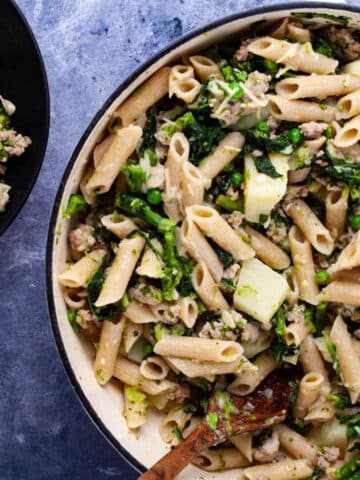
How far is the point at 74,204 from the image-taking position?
274 centimetres

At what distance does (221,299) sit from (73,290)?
1.81 feet

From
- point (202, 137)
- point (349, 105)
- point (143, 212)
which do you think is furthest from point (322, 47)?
point (143, 212)

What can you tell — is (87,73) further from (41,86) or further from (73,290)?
(73,290)

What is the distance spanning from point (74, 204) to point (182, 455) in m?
0.98

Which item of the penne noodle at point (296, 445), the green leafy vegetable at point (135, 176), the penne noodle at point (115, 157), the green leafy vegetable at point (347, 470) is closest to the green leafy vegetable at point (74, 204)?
the penne noodle at point (115, 157)

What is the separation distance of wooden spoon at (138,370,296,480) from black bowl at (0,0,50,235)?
1.07 m

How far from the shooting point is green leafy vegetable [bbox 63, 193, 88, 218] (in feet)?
8.91

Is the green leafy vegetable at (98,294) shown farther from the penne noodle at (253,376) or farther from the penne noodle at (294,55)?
the penne noodle at (294,55)

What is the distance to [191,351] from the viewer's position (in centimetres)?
275

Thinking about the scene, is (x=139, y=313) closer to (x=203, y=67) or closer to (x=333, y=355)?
(x=333, y=355)

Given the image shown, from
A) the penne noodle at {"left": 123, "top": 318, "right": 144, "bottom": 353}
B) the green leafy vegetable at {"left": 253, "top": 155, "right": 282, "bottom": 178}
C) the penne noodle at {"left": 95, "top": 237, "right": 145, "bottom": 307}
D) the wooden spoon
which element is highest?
the green leafy vegetable at {"left": 253, "top": 155, "right": 282, "bottom": 178}

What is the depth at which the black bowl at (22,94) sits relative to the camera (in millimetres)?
2945

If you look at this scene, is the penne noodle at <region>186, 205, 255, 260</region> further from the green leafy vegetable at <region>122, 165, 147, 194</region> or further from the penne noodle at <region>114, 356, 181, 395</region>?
the penne noodle at <region>114, 356, 181, 395</region>

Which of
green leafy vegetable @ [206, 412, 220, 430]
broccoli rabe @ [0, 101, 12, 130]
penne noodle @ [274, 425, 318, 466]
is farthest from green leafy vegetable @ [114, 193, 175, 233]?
penne noodle @ [274, 425, 318, 466]
